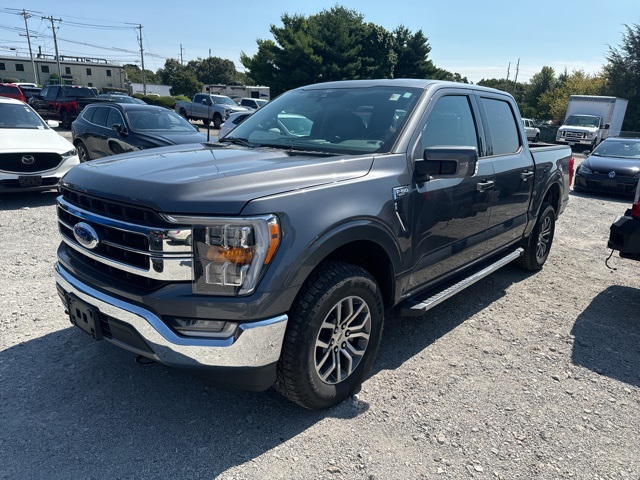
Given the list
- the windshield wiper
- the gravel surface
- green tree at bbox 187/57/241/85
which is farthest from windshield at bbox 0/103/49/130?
green tree at bbox 187/57/241/85

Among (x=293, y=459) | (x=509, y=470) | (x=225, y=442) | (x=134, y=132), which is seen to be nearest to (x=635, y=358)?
(x=509, y=470)

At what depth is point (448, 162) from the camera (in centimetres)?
300

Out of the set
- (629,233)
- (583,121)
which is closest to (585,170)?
(629,233)

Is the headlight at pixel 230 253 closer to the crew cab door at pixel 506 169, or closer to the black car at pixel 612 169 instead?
the crew cab door at pixel 506 169

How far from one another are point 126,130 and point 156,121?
77 centimetres

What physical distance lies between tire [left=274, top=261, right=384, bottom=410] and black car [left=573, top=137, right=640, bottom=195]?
1056 centimetres

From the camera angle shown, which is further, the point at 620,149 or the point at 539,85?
the point at 539,85

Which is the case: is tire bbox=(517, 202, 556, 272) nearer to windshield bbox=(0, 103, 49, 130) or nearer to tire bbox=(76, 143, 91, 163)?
windshield bbox=(0, 103, 49, 130)

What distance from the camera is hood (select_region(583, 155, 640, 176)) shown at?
11.1 meters

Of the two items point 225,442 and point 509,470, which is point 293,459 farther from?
point 509,470

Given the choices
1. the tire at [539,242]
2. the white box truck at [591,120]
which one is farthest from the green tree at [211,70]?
the tire at [539,242]

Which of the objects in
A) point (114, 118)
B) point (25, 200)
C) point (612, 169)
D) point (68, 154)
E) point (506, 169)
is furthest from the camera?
point (612, 169)

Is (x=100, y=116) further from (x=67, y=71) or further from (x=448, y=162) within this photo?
(x=67, y=71)

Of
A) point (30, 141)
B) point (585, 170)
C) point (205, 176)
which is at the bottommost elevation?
point (585, 170)
